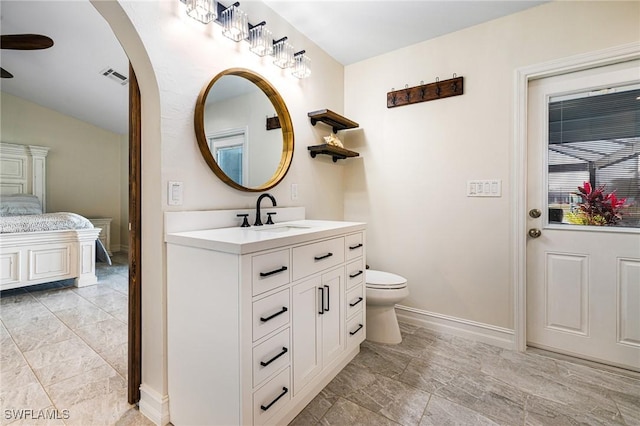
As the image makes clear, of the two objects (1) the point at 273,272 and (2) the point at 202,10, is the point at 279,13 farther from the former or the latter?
(1) the point at 273,272

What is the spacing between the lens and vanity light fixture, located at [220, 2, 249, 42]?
161cm

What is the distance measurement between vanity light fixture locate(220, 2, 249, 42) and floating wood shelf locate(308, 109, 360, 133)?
0.79 meters

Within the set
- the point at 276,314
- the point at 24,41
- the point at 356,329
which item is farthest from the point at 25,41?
the point at 356,329

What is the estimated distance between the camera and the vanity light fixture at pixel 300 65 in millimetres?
2105

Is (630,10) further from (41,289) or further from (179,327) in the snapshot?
(41,289)

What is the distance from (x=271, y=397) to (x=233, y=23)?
6.29ft

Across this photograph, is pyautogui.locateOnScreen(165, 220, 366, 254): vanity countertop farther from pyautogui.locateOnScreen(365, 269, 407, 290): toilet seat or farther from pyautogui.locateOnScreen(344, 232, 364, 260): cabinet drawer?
pyautogui.locateOnScreen(365, 269, 407, 290): toilet seat

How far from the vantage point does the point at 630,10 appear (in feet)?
5.50

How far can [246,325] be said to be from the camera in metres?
1.08

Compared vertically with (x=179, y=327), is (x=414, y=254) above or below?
above

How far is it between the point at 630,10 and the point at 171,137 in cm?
267

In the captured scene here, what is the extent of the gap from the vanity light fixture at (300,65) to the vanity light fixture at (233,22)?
503 mm

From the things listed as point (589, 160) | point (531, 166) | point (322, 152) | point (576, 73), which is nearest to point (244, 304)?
point (322, 152)

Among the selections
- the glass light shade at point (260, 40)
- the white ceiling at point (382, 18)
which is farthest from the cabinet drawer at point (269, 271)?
the white ceiling at point (382, 18)
